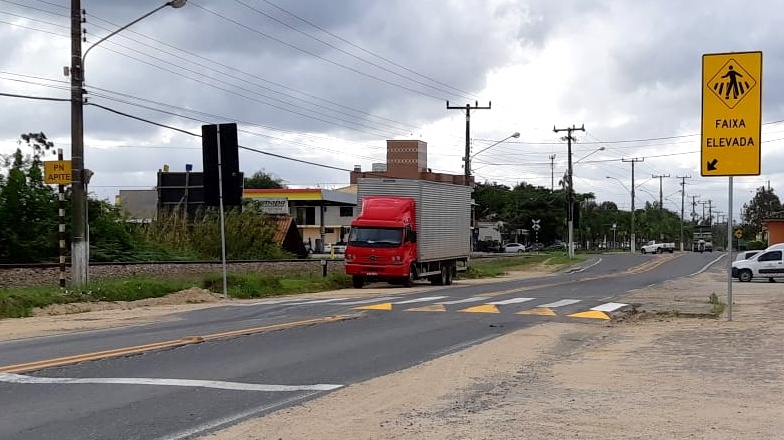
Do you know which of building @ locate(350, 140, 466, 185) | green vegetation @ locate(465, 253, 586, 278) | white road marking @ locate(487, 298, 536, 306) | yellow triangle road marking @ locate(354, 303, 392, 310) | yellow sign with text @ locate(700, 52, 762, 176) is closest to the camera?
yellow sign with text @ locate(700, 52, 762, 176)

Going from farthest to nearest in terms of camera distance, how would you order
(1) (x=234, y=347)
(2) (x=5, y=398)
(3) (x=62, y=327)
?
1. (3) (x=62, y=327)
2. (1) (x=234, y=347)
3. (2) (x=5, y=398)

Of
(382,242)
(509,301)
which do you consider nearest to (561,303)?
(509,301)

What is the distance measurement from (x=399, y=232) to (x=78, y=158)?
12303 millimetres

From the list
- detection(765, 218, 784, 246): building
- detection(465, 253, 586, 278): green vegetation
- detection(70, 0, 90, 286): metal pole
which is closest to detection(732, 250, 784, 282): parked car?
detection(465, 253, 586, 278): green vegetation

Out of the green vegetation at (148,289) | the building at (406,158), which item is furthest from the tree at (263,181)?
the green vegetation at (148,289)

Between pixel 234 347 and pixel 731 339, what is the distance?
859 cm

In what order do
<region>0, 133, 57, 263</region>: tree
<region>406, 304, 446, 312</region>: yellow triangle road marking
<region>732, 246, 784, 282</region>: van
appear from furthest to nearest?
<region>732, 246, 784, 282</region>: van < <region>0, 133, 57, 263</region>: tree < <region>406, 304, 446, 312</region>: yellow triangle road marking

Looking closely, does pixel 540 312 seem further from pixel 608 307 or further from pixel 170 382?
pixel 170 382

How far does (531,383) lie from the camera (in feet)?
34.1

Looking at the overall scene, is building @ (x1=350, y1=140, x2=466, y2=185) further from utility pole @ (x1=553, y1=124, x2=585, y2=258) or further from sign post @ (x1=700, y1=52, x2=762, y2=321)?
sign post @ (x1=700, y1=52, x2=762, y2=321)

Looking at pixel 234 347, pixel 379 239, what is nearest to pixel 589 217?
pixel 379 239

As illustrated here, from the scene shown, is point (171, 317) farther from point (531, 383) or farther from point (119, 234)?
point (119, 234)

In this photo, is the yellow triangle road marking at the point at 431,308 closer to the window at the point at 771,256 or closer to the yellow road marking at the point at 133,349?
the yellow road marking at the point at 133,349

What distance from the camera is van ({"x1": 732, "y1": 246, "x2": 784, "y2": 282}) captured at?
42.1 meters
